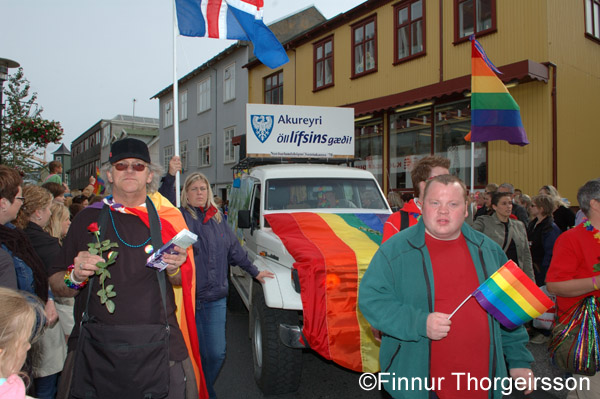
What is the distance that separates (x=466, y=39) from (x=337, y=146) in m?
7.15

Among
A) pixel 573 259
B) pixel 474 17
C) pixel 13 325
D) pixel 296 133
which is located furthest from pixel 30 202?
pixel 474 17

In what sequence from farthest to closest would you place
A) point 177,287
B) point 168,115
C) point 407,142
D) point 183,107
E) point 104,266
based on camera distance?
point 168,115 < point 183,107 < point 407,142 < point 177,287 < point 104,266

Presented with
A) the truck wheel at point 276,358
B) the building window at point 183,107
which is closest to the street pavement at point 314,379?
the truck wheel at point 276,358

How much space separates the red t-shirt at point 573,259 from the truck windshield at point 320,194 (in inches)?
110

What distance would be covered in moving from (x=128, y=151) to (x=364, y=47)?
14.7 metres

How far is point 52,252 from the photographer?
3.29 m

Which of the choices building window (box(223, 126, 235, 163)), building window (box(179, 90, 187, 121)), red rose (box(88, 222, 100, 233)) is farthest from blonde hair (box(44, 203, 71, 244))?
building window (box(179, 90, 187, 121))

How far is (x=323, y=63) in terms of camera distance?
18.2m

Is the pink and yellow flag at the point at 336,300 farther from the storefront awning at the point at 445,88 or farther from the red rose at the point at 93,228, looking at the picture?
the storefront awning at the point at 445,88

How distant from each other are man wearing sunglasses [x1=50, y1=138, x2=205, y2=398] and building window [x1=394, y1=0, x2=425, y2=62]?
41.6 feet

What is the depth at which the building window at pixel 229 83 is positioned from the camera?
2473 cm

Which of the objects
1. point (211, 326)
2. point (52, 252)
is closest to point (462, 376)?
point (211, 326)

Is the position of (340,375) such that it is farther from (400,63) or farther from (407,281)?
(400,63)

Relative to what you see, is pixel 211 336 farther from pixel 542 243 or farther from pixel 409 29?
pixel 409 29
